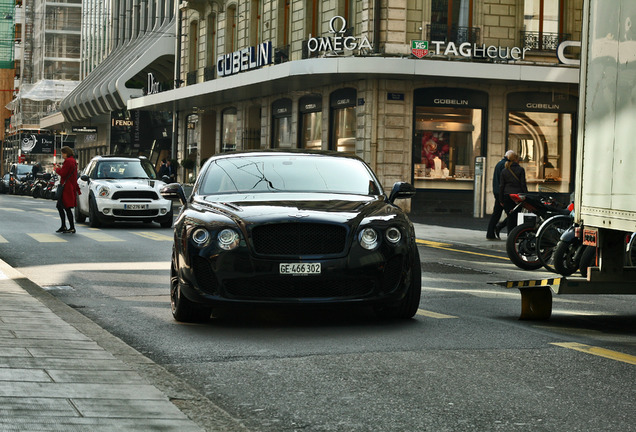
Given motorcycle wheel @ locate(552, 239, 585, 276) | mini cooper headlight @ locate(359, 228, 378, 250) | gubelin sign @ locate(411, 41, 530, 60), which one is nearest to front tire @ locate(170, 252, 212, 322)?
mini cooper headlight @ locate(359, 228, 378, 250)

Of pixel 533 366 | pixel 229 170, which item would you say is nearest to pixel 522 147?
pixel 229 170

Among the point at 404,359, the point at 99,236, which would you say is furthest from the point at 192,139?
the point at 404,359

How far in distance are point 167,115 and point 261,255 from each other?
49.7 metres

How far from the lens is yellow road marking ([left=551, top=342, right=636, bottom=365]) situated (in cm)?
695

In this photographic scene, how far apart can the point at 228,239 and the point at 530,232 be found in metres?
7.91

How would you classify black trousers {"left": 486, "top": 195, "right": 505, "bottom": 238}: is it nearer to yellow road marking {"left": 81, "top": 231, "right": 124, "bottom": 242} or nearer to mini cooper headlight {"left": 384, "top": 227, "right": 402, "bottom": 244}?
yellow road marking {"left": 81, "top": 231, "right": 124, "bottom": 242}

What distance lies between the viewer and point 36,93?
93750 millimetres

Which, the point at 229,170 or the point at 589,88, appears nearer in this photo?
the point at 589,88

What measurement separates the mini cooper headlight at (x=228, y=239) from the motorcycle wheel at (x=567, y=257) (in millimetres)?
4899

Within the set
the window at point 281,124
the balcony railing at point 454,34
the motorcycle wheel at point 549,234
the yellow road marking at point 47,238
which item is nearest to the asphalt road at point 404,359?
the motorcycle wheel at point 549,234

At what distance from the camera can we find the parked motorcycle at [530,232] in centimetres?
1488

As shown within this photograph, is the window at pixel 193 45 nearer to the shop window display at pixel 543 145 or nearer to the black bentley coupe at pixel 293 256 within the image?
the shop window display at pixel 543 145

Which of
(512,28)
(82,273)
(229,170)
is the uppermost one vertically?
(512,28)

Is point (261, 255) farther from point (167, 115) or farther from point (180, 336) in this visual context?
point (167, 115)
